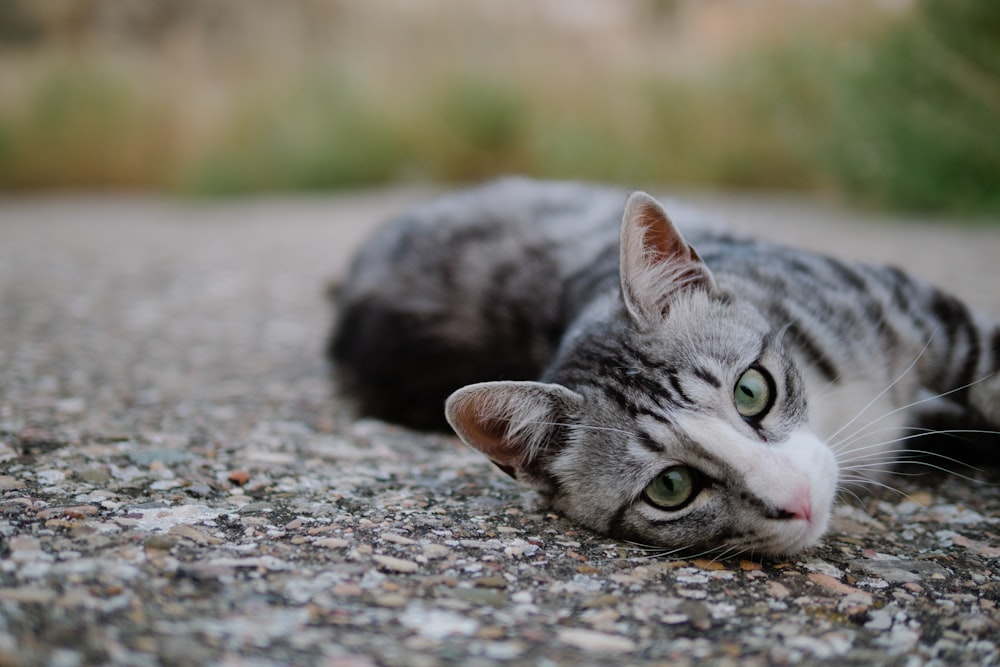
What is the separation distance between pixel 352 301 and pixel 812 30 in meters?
7.46

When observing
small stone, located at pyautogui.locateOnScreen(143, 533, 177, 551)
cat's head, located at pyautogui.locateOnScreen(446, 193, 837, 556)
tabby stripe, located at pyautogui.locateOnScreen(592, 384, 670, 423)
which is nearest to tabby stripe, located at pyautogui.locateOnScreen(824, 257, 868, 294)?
cat's head, located at pyautogui.locateOnScreen(446, 193, 837, 556)

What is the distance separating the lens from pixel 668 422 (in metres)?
1.87

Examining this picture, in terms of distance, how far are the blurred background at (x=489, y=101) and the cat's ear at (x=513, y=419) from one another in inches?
225

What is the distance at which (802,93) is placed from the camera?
29.0 feet

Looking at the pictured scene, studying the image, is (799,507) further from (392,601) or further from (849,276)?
(849,276)

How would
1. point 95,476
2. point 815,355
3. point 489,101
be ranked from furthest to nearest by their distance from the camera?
point 489,101, point 815,355, point 95,476

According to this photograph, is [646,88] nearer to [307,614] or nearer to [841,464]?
[841,464]

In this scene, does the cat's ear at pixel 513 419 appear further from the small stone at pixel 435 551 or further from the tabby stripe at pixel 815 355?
the tabby stripe at pixel 815 355

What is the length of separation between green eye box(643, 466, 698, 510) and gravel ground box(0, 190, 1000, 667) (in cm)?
13

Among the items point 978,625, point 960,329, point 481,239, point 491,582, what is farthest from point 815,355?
point 481,239

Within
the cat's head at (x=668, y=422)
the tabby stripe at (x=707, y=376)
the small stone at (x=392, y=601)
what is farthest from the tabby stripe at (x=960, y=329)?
the small stone at (x=392, y=601)

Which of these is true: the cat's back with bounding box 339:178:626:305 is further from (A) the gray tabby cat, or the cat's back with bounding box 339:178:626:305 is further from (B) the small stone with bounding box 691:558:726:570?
(B) the small stone with bounding box 691:558:726:570

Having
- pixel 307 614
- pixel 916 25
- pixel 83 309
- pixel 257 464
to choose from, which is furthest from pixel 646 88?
pixel 307 614

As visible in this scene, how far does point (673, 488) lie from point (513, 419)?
15.8 inches
